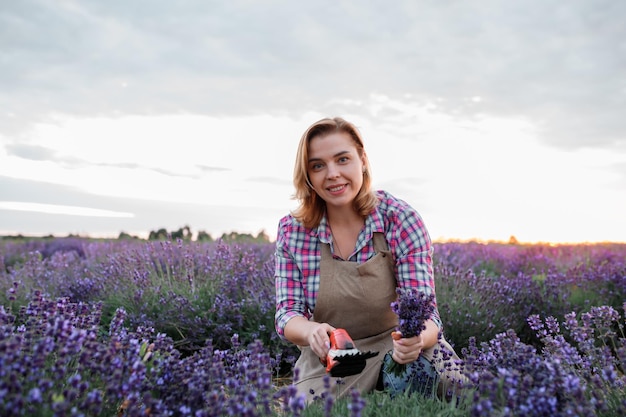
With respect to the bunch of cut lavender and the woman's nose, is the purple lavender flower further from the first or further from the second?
the woman's nose

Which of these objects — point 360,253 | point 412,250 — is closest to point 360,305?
point 360,253

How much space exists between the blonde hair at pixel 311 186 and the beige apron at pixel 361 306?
7.8 inches

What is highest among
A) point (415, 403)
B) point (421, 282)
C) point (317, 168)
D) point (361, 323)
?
point (317, 168)

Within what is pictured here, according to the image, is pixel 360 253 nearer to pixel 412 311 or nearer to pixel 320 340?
pixel 320 340

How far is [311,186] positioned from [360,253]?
437 millimetres

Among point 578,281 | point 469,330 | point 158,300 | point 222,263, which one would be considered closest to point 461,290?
point 469,330

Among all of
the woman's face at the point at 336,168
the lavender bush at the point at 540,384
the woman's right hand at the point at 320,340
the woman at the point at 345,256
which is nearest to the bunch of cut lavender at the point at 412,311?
the lavender bush at the point at 540,384

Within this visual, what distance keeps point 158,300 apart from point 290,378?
5.11 ft

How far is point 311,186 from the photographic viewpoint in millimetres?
3119

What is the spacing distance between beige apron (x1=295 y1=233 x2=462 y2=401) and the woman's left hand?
43cm

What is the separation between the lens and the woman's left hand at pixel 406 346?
2418 millimetres

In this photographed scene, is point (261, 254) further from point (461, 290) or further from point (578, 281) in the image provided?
point (578, 281)

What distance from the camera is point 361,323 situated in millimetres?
3010

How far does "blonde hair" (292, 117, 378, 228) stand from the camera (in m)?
3.04
